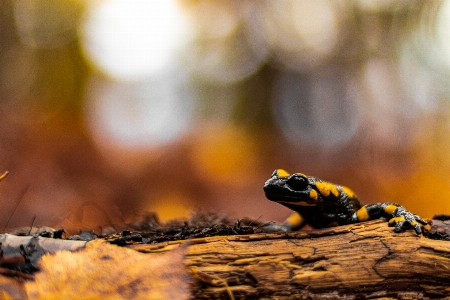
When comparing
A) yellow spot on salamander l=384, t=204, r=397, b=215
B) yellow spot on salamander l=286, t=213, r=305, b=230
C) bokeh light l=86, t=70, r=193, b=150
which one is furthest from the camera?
bokeh light l=86, t=70, r=193, b=150

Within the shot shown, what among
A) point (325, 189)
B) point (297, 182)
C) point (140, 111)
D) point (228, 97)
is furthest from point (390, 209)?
point (140, 111)

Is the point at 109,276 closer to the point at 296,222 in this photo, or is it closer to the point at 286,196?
the point at 286,196

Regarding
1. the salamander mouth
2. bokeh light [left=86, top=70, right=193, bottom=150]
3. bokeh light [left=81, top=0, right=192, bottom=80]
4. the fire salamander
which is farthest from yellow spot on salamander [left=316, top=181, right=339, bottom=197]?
bokeh light [left=81, top=0, right=192, bottom=80]

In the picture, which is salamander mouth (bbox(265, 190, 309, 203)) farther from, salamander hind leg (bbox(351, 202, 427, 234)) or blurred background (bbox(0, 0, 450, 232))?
blurred background (bbox(0, 0, 450, 232))

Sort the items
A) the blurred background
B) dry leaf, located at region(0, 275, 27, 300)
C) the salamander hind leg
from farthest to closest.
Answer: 1. the blurred background
2. the salamander hind leg
3. dry leaf, located at region(0, 275, 27, 300)

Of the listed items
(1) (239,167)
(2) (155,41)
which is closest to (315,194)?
(1) (239,167)

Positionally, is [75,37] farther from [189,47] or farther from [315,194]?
[315,194]

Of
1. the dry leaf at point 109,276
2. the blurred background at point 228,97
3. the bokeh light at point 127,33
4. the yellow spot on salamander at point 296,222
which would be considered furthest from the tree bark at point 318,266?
the bokeh light at point 127,33
